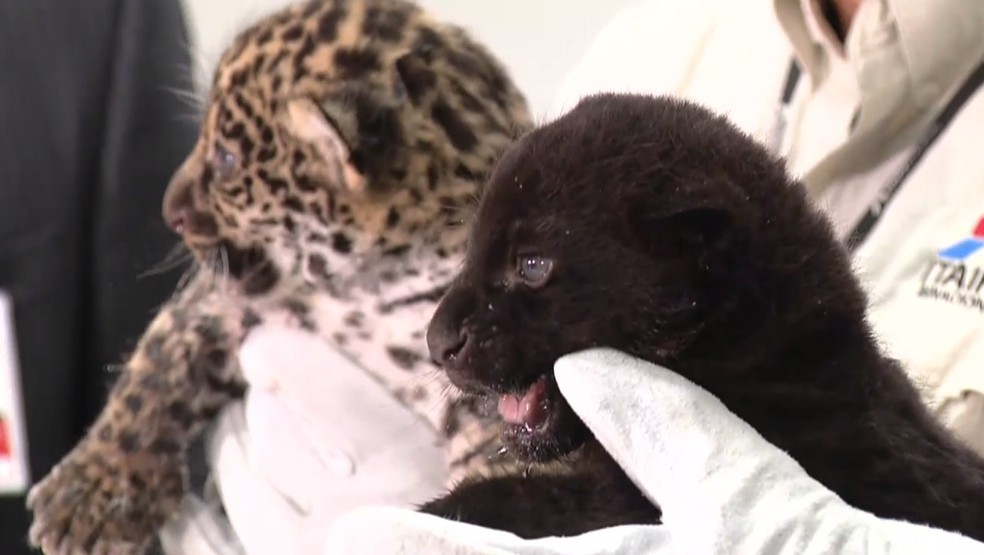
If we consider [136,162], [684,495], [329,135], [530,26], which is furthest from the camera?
[530,26]

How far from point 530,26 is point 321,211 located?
1196 millimetres

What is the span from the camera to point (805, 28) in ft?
4.35

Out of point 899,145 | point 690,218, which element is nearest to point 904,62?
point 899,145

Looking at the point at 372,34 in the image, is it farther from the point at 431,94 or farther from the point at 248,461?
the point at 248,461

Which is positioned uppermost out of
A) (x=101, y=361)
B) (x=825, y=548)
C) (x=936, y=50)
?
(x=936, y=50)

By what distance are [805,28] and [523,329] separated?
0.84 metres

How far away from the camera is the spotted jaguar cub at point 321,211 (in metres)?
1.04

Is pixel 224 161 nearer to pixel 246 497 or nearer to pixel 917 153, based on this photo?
pixel 246 497

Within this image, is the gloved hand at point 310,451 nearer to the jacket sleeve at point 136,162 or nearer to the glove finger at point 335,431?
the glove finger at point 335,431

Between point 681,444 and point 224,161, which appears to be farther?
point 224,161

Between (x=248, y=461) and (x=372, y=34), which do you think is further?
(x=248, y=461)

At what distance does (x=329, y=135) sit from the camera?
1016 mm

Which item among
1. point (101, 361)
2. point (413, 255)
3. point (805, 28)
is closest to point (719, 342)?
point (413, 255)

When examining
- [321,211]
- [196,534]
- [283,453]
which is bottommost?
[196,534]
